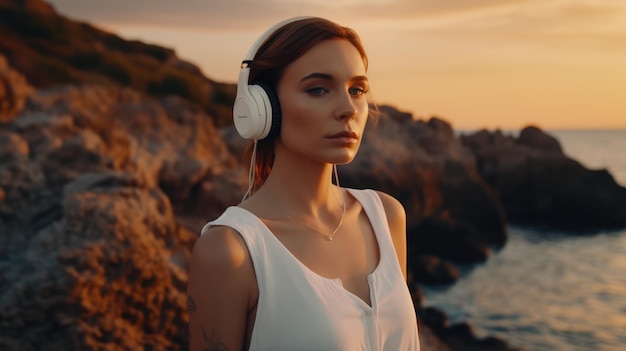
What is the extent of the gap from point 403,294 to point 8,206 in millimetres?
3683

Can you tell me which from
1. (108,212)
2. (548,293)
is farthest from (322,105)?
(548,293)

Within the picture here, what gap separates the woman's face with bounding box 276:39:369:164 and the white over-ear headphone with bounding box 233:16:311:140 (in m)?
0.05

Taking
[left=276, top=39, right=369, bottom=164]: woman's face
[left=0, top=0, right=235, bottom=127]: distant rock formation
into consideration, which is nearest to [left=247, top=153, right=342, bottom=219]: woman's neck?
[left=276, top=39, right=369, bottom=164]: woman's face

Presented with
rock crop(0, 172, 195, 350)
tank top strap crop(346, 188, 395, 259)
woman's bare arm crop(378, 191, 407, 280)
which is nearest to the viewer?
tank top strap crop(346, 188, 395, 259)

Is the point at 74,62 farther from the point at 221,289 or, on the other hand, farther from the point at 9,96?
the point at 221,289

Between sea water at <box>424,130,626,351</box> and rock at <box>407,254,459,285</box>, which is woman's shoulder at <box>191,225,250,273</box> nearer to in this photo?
sea water at <box>424,130,626,351</box>

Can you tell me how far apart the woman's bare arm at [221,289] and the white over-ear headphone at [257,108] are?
0.47 meters

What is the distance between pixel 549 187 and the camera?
120ft

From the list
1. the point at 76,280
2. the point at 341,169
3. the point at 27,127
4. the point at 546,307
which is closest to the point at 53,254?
the point at 76,280

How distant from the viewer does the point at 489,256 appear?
2644cm

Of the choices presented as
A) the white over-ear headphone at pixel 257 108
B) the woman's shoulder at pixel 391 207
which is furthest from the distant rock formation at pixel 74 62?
the white over-ear headphone at pixel 257 108

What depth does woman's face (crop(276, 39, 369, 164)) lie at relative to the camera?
→ 9.80 feet

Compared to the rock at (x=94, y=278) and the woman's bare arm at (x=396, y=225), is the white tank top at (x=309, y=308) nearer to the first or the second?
the woman's bare arm at (x=396, y=225)

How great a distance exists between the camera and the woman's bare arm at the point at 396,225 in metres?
3.64
